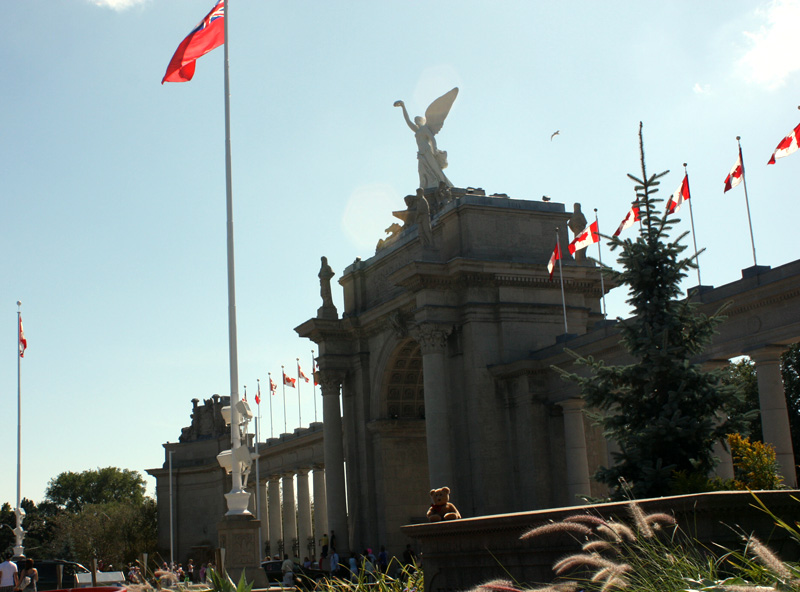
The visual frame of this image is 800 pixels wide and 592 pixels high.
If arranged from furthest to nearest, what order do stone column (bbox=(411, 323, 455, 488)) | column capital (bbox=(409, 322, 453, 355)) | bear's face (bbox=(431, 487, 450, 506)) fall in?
column capital (bbox=(409, 322, 453, 355)) < stone column (bbox=(411, 323, 455, 488)) < bear's face (bbox=(431, 487, 450, 506))

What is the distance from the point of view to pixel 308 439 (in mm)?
64375

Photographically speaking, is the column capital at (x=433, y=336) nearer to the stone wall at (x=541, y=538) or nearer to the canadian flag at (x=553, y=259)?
the canadian flag at (x=553, y=259)

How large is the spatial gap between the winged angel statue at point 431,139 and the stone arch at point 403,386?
811 cm

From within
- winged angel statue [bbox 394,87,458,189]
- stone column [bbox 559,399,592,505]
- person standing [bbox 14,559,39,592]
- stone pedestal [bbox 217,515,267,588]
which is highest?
winged angel statue [bbox 394,87,458,189]

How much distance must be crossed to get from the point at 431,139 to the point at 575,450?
1750 centimetres

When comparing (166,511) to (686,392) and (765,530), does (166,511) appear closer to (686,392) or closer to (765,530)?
(686,392)

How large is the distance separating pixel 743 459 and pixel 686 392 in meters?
4.01

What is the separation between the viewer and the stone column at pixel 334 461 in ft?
152

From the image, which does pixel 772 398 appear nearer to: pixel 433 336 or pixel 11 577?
pixel 433 336

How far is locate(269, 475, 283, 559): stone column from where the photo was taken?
74431 mm

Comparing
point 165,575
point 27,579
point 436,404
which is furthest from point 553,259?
point 165,575

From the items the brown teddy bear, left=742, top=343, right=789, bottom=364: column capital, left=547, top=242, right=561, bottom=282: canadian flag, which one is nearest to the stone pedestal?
the brown teddy bear

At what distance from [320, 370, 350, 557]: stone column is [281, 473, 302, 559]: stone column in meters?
22.9

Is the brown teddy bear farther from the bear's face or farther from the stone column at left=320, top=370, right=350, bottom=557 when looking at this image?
the stone column at left=320, top=370, right=350, bottom=557
